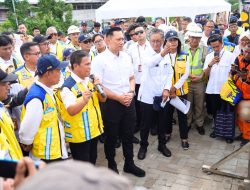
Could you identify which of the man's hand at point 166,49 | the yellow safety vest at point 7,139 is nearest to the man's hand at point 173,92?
the man's hand at point 166,49

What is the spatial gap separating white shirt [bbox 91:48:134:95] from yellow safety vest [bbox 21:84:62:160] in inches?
37.2

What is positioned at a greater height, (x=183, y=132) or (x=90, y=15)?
(x=90, y=15)

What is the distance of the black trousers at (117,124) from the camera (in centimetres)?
349

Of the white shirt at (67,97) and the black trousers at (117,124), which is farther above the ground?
the white shirt at (67,97)

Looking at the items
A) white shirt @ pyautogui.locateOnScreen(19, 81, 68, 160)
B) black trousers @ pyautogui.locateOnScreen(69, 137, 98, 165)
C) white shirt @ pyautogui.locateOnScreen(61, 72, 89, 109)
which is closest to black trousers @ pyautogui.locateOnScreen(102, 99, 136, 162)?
black trousers @ pyautogui.locateOnScreen(69, 137, 98, 165)

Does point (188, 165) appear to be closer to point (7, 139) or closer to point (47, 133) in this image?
point (47, 133)

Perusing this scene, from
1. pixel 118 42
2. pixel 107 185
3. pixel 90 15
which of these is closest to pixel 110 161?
pixel 118 42

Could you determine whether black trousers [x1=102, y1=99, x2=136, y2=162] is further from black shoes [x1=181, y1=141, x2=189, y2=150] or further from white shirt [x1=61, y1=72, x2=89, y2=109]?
black shoes [x1=181, y1=141, x2=189, y2=150]

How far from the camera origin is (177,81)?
4.33 metres

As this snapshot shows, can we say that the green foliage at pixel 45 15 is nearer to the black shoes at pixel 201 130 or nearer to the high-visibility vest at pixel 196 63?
the high-visibility vest at pixel 196 63

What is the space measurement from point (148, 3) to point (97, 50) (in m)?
3.70

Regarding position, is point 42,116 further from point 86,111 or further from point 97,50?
point 97,50

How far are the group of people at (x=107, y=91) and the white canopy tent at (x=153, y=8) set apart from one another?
2.94 m

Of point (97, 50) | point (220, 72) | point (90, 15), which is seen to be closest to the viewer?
point (220, 72)
